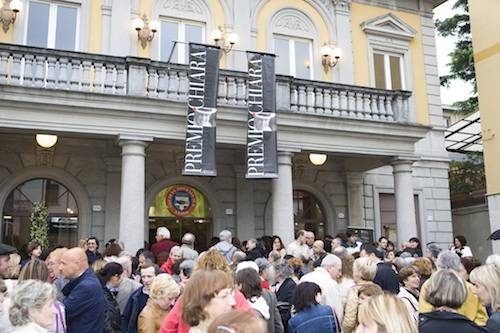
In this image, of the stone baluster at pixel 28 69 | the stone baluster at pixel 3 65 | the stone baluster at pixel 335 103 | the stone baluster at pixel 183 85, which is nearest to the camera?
the stone baluster at pixel 3 65

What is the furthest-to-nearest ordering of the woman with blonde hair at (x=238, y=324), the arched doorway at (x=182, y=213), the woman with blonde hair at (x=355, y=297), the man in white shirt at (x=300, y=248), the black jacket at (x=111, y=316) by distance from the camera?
the arched doorway at (x=182, y=213)
the man in white shirt at (x=300, y=248)
the black jacket at (x=111, y=316)
the woman with blonde hair at (x=355, y=297)
the woman with blonde hair at (x=238, y=324)

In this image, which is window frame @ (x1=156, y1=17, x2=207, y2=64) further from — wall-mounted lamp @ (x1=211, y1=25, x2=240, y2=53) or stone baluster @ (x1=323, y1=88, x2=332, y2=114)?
stone baluster @ (x1=323, y1=88, x2=332, y2=114)

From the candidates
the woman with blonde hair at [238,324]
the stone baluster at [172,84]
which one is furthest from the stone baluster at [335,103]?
the woman with blonde hair at [238,324]

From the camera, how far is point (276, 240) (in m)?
10.2

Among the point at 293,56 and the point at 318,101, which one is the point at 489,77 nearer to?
the point at 293,56

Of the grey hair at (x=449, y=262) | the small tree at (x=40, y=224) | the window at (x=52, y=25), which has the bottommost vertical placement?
the grey hair at (x=449, y=262)

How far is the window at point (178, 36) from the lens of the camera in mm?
14398

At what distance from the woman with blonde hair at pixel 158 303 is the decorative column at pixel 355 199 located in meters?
12.1

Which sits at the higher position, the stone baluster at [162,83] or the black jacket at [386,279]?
the stone baluster at [162,83]

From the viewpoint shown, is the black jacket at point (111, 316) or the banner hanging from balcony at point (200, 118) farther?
the banner hanging from balcony at point (200, 118)

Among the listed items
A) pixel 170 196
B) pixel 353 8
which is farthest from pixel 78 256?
pixel 353 8

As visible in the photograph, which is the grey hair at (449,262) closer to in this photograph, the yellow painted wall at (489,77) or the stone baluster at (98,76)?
the stone baluster at (98,76)

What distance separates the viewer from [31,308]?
3.49 meters

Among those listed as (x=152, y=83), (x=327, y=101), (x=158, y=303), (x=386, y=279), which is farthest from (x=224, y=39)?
(x=158, y=303)
